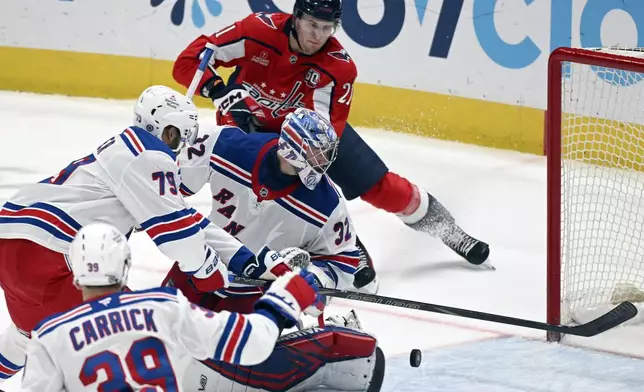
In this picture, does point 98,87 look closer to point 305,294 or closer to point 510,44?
point 510,44

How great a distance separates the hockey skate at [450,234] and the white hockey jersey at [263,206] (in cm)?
105

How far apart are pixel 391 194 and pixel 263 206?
99 cm

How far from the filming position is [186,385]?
286cm

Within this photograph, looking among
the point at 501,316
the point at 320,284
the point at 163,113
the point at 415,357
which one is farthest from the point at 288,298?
the point at 501,316

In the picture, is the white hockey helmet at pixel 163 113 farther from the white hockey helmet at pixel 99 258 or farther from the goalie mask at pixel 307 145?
the white hockey helmet at pixel 99 258

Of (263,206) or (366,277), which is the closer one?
(263,206)

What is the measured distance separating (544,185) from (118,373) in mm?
3404

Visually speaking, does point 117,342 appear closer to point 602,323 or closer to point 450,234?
point 602,323

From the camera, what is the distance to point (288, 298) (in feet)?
7.66

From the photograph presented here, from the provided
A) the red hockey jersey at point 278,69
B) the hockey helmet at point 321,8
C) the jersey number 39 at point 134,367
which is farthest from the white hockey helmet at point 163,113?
the red hockey jersey at point 278,69

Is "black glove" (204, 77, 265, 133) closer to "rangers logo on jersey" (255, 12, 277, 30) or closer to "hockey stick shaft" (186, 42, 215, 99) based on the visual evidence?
"hockey stick shaft" (186, 42, 215, 99)

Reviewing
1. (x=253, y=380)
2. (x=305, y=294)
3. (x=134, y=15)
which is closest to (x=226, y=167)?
(x=253, y=380)

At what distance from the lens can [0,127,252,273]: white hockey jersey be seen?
2.75 metres

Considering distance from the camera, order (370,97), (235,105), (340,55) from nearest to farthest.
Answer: (235,105) < (340,55) < (370,97)
